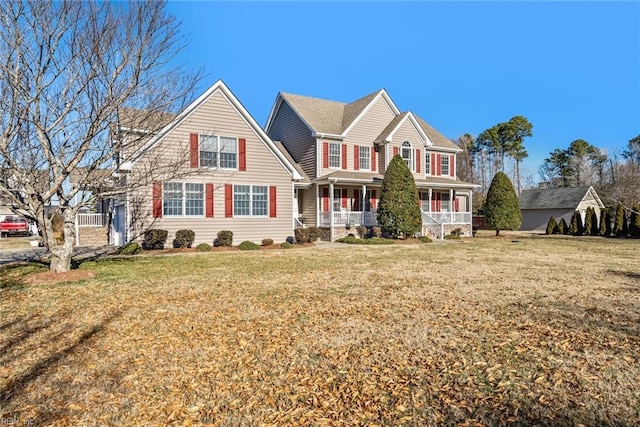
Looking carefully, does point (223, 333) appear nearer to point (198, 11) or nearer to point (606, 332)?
point (606, 332)

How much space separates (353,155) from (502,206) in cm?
1078

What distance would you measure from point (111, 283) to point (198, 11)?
7718mm

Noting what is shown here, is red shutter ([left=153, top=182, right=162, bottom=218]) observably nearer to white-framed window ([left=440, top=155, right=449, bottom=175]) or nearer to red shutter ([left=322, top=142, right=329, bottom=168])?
red shutter ([left=322, top=142, right=329, bottom=168])

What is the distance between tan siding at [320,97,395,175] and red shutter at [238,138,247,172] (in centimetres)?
604

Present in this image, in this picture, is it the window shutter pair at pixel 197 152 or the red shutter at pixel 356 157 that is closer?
the window shutter pair at pixel 197 152

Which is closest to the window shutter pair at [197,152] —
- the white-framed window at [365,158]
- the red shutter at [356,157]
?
the red shutter at [356,157]

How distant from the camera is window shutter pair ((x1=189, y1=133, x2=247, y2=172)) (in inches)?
658

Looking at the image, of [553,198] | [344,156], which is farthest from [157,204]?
[553,198]

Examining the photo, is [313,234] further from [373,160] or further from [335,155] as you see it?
[373,160]

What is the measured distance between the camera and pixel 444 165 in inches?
1089

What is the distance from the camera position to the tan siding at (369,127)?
929 inches

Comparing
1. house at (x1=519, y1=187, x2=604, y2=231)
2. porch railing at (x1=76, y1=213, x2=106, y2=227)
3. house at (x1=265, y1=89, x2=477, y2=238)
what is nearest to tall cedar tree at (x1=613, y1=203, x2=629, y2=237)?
house at (x1=519, y1=187, x2=604, y2=231)

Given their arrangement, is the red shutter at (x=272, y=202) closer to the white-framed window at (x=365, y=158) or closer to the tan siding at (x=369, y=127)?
the tan siding at (x=369, y=127)

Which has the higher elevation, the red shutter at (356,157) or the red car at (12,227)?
the red shutter at (356,157)
